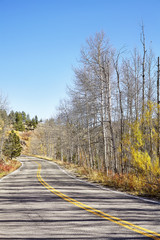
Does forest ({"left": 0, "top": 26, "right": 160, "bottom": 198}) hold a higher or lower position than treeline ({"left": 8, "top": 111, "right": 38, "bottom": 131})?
lower

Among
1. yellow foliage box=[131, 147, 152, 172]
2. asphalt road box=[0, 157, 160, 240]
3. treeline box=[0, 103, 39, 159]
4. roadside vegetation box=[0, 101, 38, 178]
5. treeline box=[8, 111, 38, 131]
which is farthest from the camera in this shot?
treeline box=[8, 111, 38, 131]

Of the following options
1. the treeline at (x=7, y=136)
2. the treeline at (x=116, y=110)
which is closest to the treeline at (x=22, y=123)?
the treeline at (x=7, y=136)

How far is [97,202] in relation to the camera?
7.64 m

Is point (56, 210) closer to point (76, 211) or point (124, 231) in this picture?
point (76, 211)

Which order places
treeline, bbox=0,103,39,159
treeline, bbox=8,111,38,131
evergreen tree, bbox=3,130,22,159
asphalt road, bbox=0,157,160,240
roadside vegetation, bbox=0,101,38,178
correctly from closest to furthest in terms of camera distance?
1. asphalt road, bbox=0,157,160,240
2. roadside vegetation, bbox=0,101,38,178
3. treeline, bbox=0,103,39,159
4. evergreen tree, bbox=3,130,22,159
5. treeline, bbox=8,111,38,131

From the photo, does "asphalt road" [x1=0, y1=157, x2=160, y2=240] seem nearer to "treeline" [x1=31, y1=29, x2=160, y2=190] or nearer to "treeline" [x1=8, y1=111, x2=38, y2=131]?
"treeline" [x1=31, y1=29, x2=160, y2=190]

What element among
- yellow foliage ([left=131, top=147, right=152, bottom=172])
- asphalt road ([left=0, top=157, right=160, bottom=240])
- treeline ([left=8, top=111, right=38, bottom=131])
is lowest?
asphalt road ([left=0, top=157, right=160, bottom=240])

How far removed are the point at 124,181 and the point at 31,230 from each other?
6755mm

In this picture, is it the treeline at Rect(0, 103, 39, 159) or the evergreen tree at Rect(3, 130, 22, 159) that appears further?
the evergreen tree at Rect(3, 130, 22, 159)

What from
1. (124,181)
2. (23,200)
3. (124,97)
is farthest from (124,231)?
(124,97)

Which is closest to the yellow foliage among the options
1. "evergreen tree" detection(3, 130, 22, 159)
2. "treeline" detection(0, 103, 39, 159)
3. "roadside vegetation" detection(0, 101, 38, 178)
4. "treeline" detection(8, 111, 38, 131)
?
"roadside vegetation" detection(0, 101, 38, 178)

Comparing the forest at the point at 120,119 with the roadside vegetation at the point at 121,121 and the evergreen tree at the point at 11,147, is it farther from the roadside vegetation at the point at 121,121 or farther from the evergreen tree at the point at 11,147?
the evergreen tree at the point at 11,147

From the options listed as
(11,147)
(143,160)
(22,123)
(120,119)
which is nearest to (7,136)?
(11,147)

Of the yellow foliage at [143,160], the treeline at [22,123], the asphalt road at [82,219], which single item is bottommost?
the asphalt road at [82,219]
